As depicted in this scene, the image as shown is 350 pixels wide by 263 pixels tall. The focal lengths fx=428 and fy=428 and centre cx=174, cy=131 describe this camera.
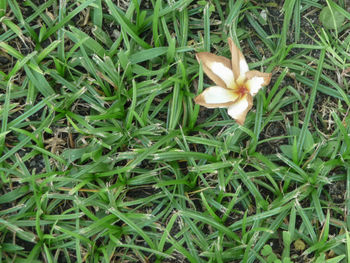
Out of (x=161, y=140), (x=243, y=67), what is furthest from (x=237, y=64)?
(x=161, y=140)

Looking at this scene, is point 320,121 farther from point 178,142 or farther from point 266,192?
point 178,142

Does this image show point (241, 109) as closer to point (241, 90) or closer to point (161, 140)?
point (241, 90)

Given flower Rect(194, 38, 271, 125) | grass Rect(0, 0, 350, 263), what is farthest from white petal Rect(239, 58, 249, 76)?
grass Rect(0, 0, 350, 263)

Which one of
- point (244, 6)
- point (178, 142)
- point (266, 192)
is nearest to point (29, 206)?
point (178, 142)

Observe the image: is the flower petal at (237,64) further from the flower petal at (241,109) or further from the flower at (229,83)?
the flower petal at (241,109)

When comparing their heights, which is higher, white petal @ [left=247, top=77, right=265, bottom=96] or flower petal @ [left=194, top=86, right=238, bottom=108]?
white petal @ [left=247, top=77, right=265, bottom=96]

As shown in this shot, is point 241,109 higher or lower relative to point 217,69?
lower

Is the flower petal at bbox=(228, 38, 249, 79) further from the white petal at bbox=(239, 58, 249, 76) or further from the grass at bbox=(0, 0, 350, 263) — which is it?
the grass at bbox=(0, 0, 350, 263)
